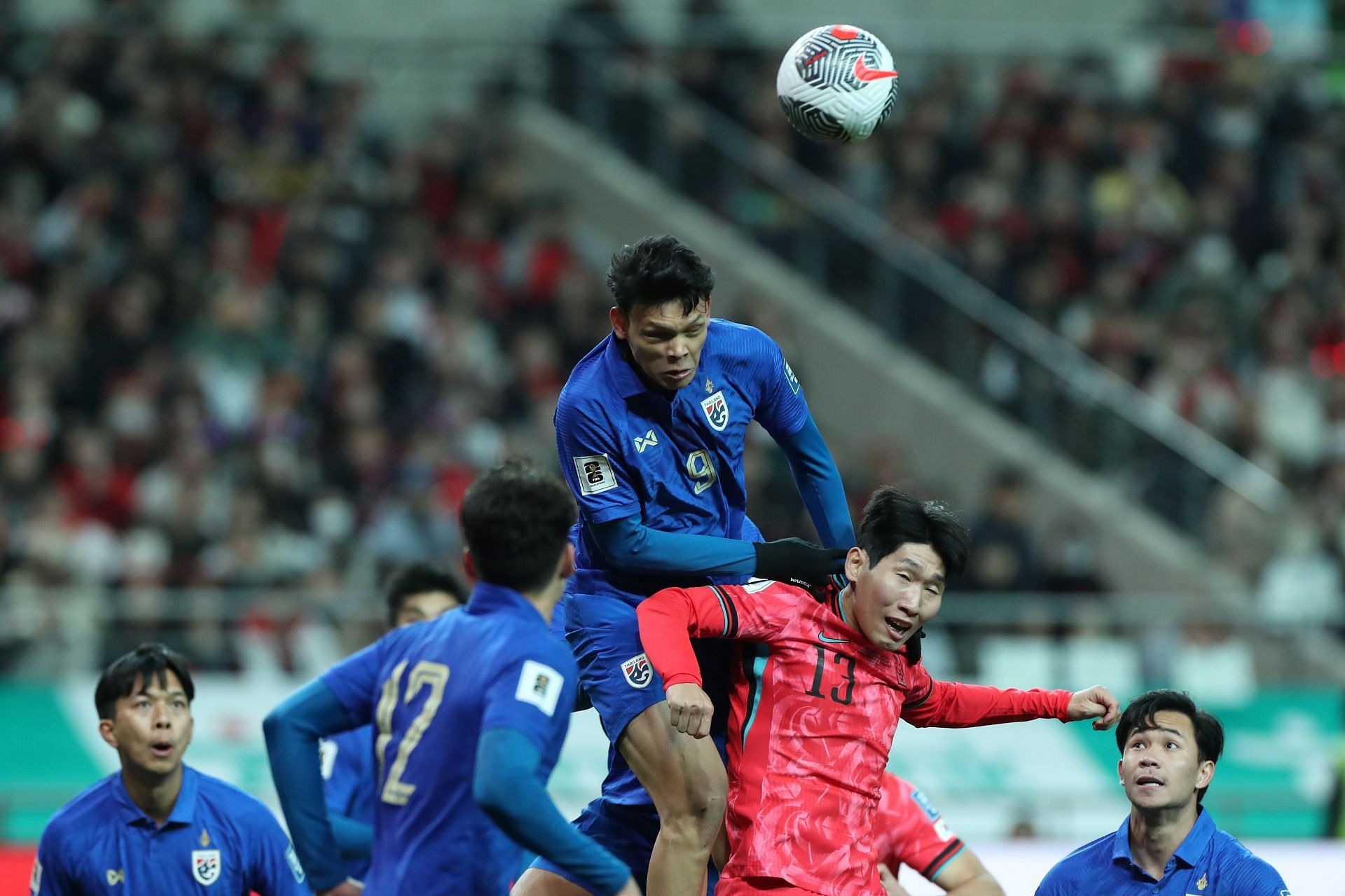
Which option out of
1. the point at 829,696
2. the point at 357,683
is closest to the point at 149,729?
the point at 357,683

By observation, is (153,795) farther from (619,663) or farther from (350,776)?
(619,663)

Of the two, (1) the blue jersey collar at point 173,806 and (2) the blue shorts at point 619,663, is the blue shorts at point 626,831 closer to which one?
(2) the blue shorts at point 619,663

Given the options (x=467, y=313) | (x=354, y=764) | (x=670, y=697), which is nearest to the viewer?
(x=670, y=697)

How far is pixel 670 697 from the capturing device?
198 inches

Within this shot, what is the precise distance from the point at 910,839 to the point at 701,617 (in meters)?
1.94

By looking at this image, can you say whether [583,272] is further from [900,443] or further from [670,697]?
[670,697]

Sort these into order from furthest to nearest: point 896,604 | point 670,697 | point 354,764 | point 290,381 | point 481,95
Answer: point 481,95
point 290,381
point 354,764
point 896,604
point 670,697

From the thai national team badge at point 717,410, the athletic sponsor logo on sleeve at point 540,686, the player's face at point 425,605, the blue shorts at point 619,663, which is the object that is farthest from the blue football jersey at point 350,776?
the athletic sponsor logo on sleeve at point 540,686

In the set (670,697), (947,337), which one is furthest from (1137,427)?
(670,697)

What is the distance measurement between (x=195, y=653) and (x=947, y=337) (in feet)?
24.0

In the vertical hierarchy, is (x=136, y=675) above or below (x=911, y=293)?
below

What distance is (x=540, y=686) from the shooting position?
4.60 m

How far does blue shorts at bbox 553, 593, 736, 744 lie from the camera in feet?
18.7

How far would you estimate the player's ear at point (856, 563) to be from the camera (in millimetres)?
5484
